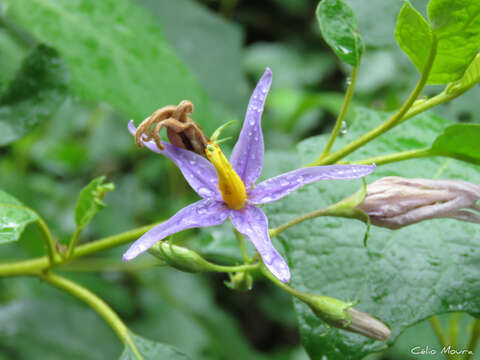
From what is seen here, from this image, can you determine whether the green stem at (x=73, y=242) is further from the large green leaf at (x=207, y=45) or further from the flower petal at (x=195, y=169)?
the large green leaf at (x=207, y=45)

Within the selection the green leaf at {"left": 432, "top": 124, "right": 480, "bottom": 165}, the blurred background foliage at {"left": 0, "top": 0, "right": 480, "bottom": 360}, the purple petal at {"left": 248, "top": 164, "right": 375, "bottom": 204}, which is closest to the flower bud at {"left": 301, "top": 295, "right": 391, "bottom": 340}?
the purple petal at {"left": 248, "top": 164, "right": 375, "bottom": 204}

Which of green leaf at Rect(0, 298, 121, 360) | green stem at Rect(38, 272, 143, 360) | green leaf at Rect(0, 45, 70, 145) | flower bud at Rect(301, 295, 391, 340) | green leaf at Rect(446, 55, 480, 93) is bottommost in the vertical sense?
green leaf at Rect(0, 298, 121, 360)

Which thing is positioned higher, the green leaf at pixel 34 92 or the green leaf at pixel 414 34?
the green leaf at pixel 414 34

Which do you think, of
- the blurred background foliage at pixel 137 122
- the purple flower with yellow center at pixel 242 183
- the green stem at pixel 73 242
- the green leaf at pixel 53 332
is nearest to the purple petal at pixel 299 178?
the purple flower with yellow center at pixel 242 183

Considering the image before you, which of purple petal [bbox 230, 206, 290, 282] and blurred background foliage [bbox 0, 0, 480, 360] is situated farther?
blurred background foliage [bbox 0, 0, 480, 360]

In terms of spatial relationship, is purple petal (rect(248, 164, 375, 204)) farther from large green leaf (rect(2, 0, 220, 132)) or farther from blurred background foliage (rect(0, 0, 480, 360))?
large green leaf (rect(2, 0, 220, 132))
